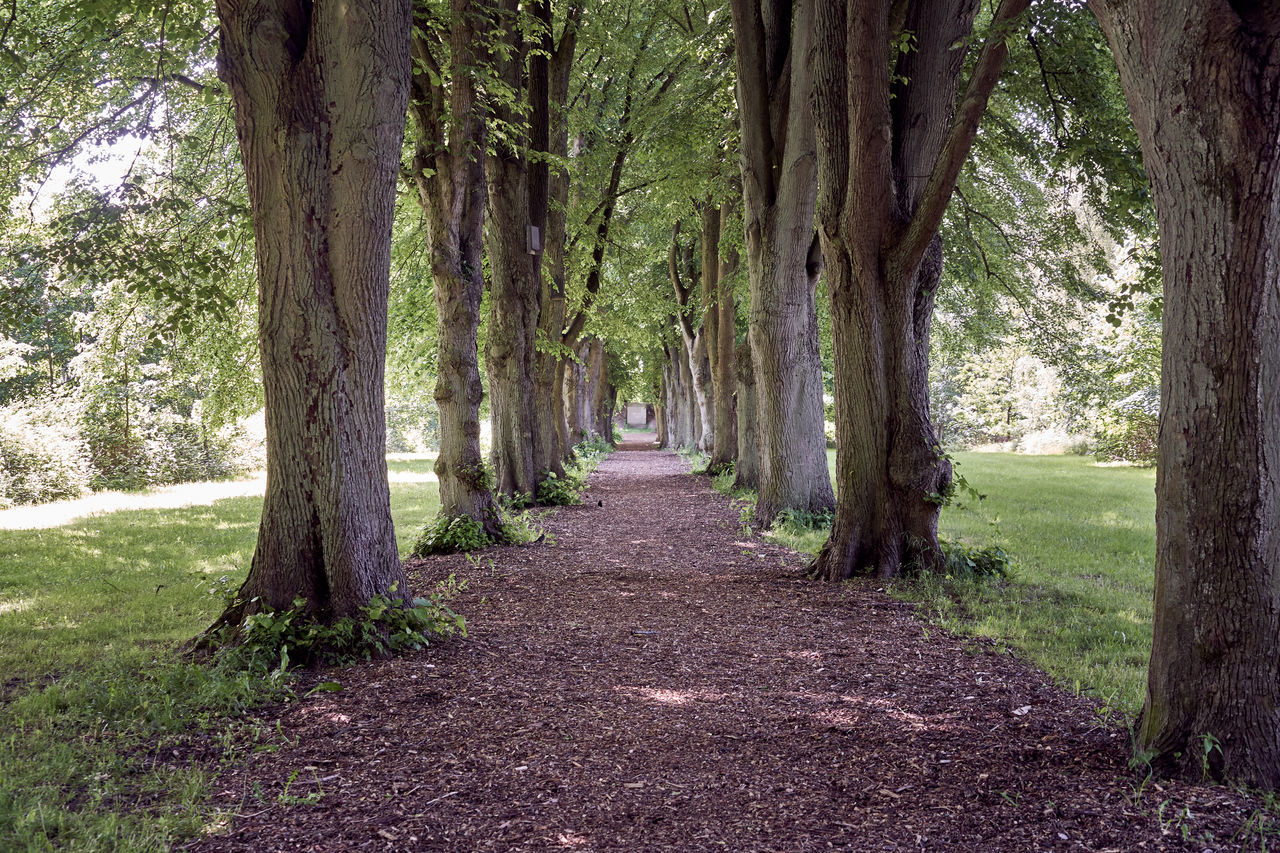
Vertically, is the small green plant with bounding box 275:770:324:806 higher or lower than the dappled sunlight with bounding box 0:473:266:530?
lower

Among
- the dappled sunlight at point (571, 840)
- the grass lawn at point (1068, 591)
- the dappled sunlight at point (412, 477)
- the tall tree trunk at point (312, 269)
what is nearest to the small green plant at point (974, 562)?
the grass lawn at point (1068, 591)

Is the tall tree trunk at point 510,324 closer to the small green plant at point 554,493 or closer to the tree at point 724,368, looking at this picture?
the small green plant at point 554,493

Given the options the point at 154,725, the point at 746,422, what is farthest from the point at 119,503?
the point at 154,725

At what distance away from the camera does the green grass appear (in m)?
2.77

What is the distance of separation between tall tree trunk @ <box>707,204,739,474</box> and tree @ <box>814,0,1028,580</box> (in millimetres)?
9208

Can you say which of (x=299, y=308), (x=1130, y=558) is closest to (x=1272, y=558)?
(x=299, y=308)

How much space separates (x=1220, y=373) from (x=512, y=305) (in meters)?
10.4

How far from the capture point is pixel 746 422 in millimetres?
14477

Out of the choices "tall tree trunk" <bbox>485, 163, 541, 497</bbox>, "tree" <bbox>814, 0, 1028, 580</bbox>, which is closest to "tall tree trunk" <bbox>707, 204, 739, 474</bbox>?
"tall tree trunk" <bbox>485, 163, 541, 497</bbox>

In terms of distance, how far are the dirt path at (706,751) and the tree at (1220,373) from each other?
347 mm

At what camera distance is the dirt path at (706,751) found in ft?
9.02

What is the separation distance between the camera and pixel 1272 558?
289 centimetres

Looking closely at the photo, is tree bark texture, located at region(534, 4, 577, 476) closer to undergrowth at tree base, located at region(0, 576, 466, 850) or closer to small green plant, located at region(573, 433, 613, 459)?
small green plant, located at region(573, 433, 613, 459)

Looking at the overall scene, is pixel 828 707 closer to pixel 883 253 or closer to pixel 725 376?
pixel 883 253
